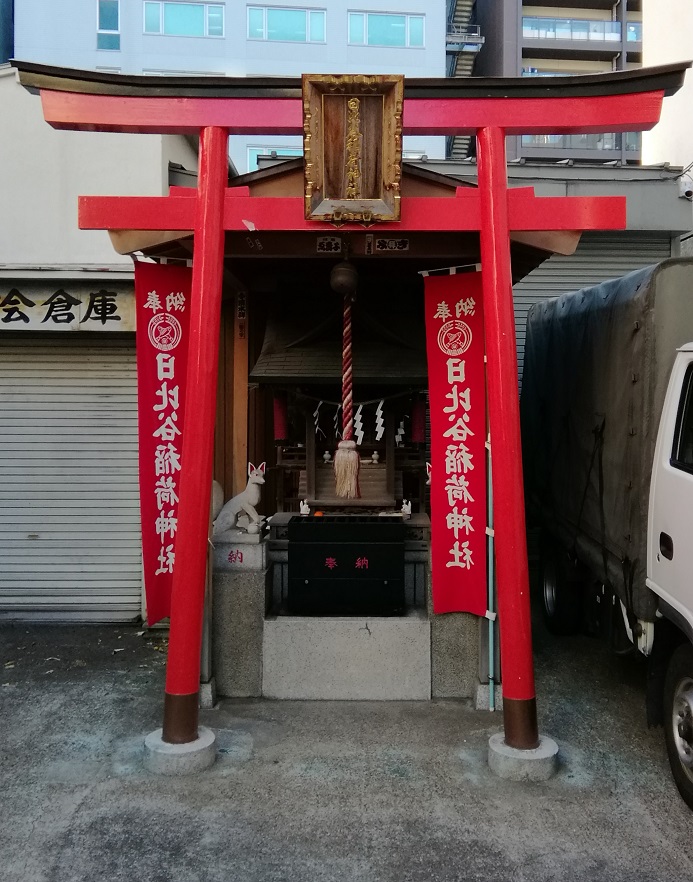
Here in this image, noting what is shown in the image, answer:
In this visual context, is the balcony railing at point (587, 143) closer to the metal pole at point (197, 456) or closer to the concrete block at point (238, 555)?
the metal pole at point (197, 456)

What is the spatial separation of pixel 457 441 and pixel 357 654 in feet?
6.56

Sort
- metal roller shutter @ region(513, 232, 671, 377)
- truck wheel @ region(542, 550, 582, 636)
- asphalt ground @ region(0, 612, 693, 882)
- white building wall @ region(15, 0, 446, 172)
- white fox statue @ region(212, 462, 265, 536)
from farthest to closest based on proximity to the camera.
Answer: white building wall @ region(15, 0, 446, 172), metal roller shutter @ region(513, 232, 671, 377), truck wheel @ region(542, 550, 582, 636), white fox statue @ region(212, 462, 265, 536), asphalt ground @ region(0, 612, 693, 882)

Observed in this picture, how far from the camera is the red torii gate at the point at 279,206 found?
4684 mm

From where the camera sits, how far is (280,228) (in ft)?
15.9

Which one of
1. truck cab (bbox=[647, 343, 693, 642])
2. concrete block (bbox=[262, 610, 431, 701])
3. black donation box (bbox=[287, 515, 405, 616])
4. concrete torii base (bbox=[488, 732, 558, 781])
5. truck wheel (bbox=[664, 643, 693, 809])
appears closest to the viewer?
truck cab (bbox=[647, 343, 693, 642])

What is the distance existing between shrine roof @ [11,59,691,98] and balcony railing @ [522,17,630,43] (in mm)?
29824

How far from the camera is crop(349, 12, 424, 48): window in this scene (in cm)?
2428

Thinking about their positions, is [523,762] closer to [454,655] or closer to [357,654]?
[454,655]

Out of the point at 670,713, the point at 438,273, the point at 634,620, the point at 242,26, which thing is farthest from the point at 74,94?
the point at 242,26

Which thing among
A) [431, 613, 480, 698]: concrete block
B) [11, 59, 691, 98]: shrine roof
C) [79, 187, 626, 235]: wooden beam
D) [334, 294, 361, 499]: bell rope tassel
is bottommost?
[431, 613, 480, 698]: concrete block

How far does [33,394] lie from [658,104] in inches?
279

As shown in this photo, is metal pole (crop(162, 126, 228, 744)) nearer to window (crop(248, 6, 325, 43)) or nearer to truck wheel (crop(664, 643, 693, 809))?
truck wheel (crop(664, 643, 693, 809))

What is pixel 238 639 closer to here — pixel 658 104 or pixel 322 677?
pixel 322 677

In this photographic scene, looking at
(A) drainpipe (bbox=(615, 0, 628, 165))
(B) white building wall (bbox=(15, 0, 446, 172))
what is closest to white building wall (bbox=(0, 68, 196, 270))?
(B) white building wall (bbox=(15, 0, 446, 172))
